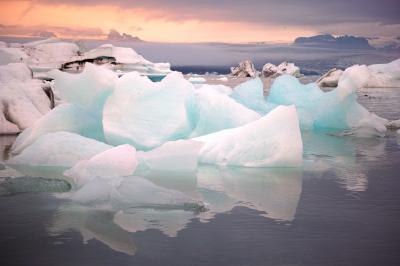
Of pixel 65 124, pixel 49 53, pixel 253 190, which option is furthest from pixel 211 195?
pixel 49 53

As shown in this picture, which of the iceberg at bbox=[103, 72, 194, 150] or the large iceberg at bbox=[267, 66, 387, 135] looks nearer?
the iceberg at bbox=[103, 72, 194, 150]

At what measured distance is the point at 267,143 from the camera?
7496 mm

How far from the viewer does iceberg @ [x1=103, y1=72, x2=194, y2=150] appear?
8211 millimetres

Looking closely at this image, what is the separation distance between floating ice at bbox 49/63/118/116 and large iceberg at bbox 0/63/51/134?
2.59m

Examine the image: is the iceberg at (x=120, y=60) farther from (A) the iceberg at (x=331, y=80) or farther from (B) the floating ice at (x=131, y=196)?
(B) the floating ice at (x=131, y=196)

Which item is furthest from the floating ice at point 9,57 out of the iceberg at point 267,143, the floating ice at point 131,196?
the floating ice at point 131,196

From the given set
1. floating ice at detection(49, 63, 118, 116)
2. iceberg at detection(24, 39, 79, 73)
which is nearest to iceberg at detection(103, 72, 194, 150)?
floating ice at detection(49, 63, 118, 116)

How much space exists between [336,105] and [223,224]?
8877 mm

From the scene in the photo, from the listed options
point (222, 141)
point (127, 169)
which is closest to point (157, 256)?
point (127, 169)

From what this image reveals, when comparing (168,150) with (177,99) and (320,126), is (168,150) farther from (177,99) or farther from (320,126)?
(320,126)

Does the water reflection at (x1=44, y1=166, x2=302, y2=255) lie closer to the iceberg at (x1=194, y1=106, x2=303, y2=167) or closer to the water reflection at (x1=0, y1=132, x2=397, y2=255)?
the water reflection at (x1=0, y1=132, x2=397, y2=255)

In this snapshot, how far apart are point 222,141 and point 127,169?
171cm

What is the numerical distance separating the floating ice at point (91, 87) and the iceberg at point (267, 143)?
6.93ft

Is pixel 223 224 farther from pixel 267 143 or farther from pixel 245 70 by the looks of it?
pixel 245 70
